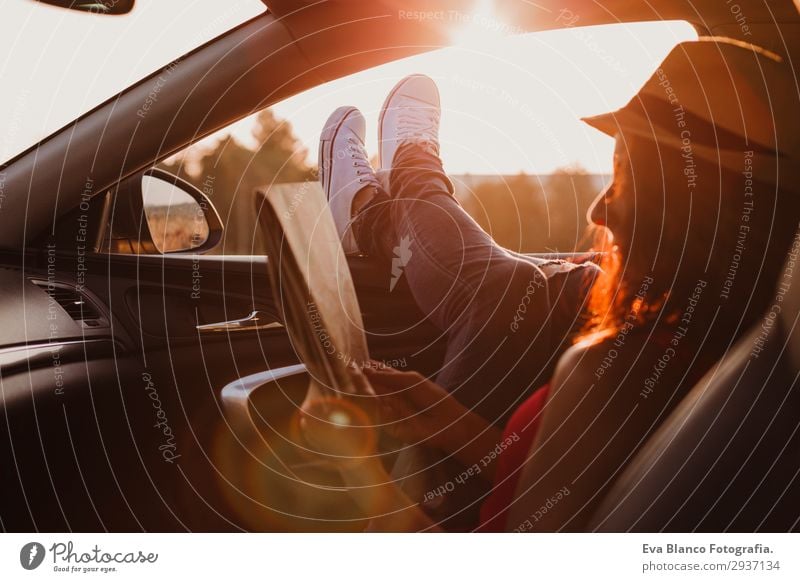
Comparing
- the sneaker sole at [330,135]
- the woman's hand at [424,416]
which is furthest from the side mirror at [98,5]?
the woman's hand at [424,416]

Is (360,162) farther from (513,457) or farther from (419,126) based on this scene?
(513,457)

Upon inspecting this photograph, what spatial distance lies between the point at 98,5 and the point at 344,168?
0.43 m

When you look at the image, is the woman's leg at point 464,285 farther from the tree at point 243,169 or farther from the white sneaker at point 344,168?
the tree at point 243,169

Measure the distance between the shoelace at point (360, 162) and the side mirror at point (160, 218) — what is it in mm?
258

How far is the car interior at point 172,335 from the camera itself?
731 mm

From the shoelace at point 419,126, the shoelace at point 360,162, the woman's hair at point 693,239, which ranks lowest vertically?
the woman's hair at point 693,239

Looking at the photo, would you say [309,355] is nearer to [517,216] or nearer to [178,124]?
[178,124]

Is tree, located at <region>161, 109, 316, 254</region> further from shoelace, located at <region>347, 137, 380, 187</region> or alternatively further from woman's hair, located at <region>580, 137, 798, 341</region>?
woman's hair, located at <region>580, 137, 798, 341</region>

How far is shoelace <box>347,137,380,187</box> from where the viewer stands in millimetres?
1058

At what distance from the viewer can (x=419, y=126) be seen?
1078mm

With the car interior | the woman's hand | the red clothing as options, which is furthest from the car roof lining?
the red clothing

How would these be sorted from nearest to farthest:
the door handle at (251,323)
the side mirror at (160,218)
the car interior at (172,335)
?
the car interior at (172,335)
the side mirror at (160,218)
the door handle at (251,323)

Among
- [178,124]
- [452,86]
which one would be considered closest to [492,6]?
[452,86]

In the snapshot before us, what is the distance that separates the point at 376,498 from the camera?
0.80 metres
